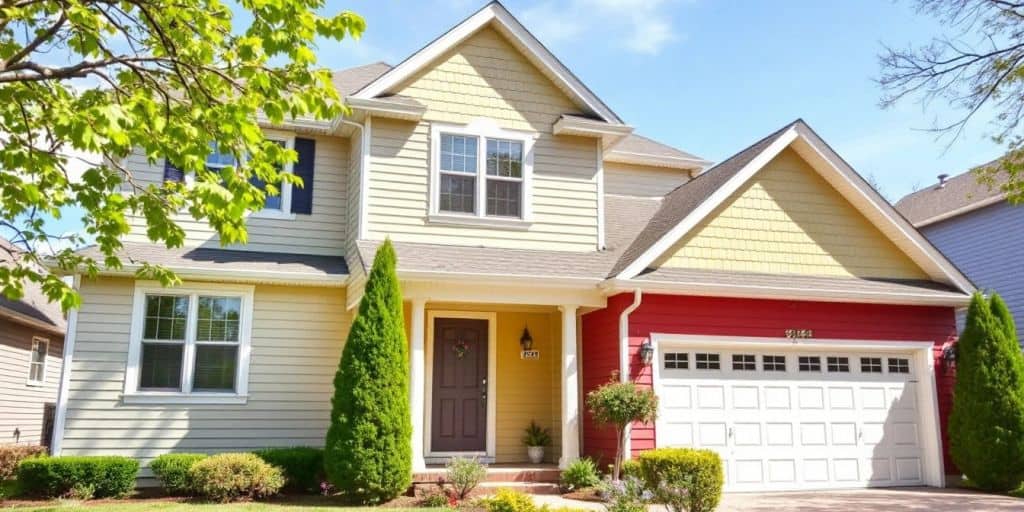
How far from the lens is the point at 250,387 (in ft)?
39.7

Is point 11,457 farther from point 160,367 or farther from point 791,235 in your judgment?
point 791,235

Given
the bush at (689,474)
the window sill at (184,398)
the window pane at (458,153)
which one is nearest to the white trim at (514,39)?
the window pane at (458,153)

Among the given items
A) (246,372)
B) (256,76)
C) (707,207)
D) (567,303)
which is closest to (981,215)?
(707,207)

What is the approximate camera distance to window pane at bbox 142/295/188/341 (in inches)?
471

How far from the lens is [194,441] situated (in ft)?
38.4

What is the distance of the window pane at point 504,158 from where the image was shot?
13070 millimetres

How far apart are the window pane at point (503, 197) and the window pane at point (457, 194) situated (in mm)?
286

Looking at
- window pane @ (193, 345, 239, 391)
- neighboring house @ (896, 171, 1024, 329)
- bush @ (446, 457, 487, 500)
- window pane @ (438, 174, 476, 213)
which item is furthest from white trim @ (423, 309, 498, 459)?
neighboring house @ (896, 171, 1024, 329)

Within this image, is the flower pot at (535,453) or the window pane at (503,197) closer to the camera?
the flower pot at (535,453)

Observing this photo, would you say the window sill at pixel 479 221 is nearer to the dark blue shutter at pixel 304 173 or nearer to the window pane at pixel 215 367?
the dark blue shutter at pixel 304 173

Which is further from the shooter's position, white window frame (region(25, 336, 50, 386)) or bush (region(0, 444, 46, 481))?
white window frame (region(25, 336, 50, 386))

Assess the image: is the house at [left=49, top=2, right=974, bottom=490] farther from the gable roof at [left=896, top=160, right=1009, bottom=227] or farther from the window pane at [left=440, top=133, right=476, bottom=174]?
the gable roof at [left=896, top=160, right=1009, bottom=227]

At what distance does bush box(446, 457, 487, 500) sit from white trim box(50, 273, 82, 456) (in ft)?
19.1

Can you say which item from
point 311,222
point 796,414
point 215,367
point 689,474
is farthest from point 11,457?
point 796,414
